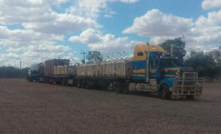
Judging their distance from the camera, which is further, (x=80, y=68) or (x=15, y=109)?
(x=80, y=68)

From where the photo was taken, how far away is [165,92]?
77.0ft

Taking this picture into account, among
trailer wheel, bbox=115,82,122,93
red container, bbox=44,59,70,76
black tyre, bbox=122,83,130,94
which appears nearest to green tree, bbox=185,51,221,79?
red container, bbox=44,59,70,76

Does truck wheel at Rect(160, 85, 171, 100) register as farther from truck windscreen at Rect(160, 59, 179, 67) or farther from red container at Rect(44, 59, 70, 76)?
red container at Rect(44, 59, 70, 76)

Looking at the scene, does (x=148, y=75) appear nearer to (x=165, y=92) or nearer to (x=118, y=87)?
(x=165, y=92)

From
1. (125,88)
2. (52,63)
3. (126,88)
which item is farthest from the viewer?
(52,63)

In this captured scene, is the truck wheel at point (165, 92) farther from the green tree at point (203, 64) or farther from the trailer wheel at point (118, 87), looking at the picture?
the green tree at point (203, 64)

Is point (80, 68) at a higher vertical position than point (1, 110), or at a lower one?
higher

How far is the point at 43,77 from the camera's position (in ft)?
201

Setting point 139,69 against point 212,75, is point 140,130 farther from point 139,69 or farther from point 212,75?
point 212,75

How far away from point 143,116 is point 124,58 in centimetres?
1609

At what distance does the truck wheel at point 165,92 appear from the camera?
23.3 metres

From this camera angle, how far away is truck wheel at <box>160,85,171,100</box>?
23309 mm


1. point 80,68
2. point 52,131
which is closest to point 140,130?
point 52,131

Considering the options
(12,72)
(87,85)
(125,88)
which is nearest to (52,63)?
(87,85)
